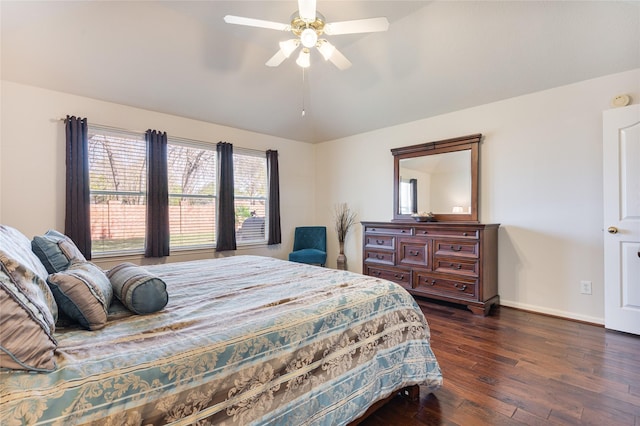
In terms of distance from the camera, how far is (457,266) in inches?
137

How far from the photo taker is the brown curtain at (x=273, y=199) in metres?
5.02

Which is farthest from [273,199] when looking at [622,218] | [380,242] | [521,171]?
[622,218]

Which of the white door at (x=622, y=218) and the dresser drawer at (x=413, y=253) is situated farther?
the dresser drawer at (x=413, y=253)

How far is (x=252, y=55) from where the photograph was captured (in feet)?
11.9

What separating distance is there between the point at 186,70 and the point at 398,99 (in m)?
2.68

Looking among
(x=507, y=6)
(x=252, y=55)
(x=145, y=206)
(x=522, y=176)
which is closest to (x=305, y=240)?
(x=145, y=206)

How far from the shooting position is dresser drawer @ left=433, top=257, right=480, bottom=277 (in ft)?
11.0

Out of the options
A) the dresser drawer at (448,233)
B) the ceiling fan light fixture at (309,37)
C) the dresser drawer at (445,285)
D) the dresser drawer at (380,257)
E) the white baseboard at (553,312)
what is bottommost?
the white baseboard at (553,312)

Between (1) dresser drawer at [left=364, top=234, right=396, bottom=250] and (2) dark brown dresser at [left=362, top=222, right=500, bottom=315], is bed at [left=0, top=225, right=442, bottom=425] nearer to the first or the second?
(2) dark brown dresser at [left=362, top=222, right=500, bottom=315]

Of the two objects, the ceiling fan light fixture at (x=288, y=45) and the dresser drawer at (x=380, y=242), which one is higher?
the ceiling fan light fixture at (x=288, y=45)

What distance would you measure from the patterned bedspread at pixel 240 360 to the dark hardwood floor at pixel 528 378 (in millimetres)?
218

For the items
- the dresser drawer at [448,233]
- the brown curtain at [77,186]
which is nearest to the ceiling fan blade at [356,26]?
the dresser drawer at [448,233]

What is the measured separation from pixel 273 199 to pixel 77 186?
2.55 meters

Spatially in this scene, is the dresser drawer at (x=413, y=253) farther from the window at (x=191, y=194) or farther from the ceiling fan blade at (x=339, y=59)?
the window at (x=191, y=194)
